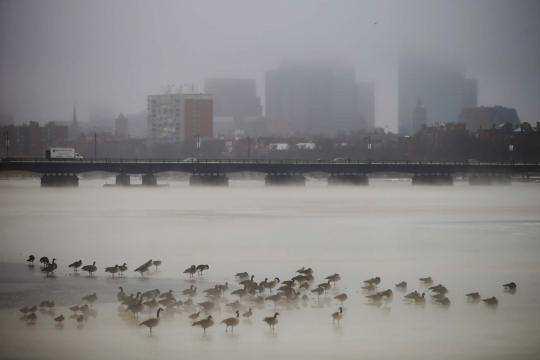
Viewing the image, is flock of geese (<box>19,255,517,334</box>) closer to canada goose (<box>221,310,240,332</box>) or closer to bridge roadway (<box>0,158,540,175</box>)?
canada goose (<box>221,310,240,332</box>)

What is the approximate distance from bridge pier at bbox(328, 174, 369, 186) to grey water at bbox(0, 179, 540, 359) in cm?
7580

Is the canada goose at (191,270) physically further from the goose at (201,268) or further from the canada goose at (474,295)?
the canada goose at (474,295)

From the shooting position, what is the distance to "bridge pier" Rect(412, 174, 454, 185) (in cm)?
17650

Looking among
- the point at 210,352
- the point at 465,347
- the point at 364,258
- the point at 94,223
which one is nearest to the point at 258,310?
the point at 210,352

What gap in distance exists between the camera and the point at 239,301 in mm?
32562

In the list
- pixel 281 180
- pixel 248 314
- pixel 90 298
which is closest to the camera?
pixel 248 314

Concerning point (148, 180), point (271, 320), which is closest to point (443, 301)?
point (271, 320)

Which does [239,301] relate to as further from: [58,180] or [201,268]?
[58,180]

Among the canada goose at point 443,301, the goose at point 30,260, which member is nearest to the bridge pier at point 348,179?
the goose at point 30,260

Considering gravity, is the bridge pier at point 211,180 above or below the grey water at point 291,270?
below

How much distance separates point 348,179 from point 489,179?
31233mm

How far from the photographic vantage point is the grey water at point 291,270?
87.5 feet

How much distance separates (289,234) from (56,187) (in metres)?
98.3

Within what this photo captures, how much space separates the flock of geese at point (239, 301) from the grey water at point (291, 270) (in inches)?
14.3
